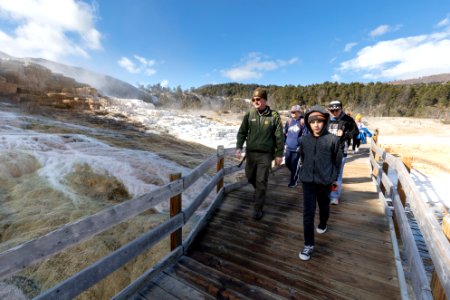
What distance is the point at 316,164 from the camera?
2.98 metres

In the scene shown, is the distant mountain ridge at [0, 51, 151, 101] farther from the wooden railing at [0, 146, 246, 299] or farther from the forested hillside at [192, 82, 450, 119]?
the wooden railing at [0, 146, 246, 299]

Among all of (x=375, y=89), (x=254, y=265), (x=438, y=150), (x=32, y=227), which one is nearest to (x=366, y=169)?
(x=254, y=265)

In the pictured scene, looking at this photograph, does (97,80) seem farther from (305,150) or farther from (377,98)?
(305,150)

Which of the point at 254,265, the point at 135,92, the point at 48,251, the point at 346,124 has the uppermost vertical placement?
the point at 135,92

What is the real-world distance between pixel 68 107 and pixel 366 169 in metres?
24.3

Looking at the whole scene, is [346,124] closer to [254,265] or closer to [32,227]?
[254,265]

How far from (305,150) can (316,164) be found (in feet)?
0.75

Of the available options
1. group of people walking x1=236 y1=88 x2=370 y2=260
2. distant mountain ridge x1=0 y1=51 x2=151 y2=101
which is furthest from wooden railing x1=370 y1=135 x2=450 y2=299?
distant mountain ridge x1=0 y1=51 x2=151 y2=101

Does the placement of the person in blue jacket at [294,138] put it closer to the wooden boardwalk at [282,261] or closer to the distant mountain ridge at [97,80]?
the wooden boardwalk at [282,261]

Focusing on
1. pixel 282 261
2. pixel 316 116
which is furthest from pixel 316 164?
pixel 282 261

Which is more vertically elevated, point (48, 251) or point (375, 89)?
point (375, 89)

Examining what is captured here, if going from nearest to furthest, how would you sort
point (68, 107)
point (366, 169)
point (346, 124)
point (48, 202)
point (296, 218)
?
1. point (296, 218)
2. point (346, 124)
3. point (48, 202)
4. point (366, 169)
5. point (68, 107)

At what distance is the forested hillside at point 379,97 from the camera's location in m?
48.2

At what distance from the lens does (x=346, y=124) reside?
4469 mm
